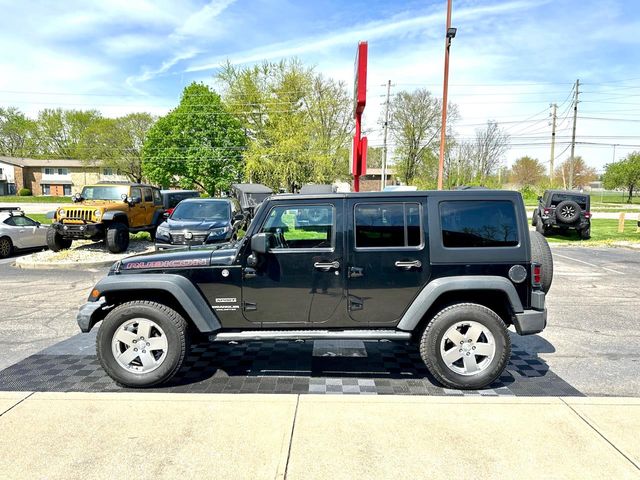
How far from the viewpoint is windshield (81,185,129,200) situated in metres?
12.8

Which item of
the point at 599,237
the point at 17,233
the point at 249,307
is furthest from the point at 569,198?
the point at 17,233

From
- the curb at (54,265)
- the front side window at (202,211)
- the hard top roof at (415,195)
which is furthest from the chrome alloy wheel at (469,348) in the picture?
the curb at (54,265)

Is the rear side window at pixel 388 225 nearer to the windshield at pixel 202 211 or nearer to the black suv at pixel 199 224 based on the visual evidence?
the black suv at pixel 199 224

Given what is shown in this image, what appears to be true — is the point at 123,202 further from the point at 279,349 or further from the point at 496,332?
the point at 496,332

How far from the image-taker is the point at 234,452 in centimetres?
285

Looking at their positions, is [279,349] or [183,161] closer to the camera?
[279,349]

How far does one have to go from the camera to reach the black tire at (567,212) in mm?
16484

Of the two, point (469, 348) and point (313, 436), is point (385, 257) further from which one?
point (313, 436)

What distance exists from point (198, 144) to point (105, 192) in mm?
31323

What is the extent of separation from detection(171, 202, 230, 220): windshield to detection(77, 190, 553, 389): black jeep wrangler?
7402 mm

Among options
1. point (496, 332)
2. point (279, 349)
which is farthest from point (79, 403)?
point (496, 332)

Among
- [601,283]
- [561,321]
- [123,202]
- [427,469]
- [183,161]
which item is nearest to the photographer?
[427,469]

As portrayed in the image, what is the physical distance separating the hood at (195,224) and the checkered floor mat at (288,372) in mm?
5453

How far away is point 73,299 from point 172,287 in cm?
473
